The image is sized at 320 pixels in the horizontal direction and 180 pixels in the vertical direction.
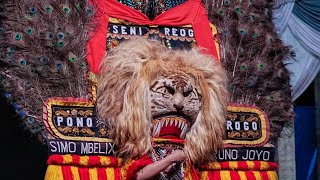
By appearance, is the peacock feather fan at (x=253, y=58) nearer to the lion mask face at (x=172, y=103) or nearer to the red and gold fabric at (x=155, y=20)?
the red and gold fabric at (x=155, y=20)

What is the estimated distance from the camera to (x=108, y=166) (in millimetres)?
4914

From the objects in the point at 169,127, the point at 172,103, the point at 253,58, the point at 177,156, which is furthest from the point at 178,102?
the point at 253,58

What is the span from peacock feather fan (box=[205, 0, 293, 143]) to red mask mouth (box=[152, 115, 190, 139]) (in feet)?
1.91

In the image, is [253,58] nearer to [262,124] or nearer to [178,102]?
[262,124]

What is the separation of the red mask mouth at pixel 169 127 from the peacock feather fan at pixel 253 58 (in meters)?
0.58

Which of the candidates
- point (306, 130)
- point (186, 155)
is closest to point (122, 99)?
point (186, 155)

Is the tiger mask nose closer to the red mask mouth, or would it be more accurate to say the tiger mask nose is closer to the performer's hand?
the red mask mouth

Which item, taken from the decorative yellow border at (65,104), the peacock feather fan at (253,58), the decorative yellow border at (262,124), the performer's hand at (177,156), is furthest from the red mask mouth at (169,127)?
the peacock feather fan at (253,58)

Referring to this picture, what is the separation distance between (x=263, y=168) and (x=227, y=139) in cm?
32

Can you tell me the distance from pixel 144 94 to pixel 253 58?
1.03m

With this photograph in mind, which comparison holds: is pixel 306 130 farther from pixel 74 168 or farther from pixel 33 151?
pixel 74 168

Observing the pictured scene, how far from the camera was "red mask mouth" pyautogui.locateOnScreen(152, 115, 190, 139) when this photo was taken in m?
4.94

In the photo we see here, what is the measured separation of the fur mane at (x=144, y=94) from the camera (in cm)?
488

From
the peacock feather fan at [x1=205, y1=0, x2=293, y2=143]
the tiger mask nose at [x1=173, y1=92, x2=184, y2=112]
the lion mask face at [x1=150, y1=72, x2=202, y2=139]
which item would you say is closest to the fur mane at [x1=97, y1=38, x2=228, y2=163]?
the lion mask face at [x1=150, y1=72, x2=202, y2=139]
